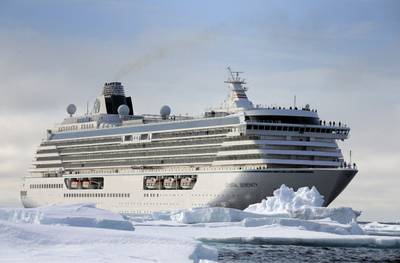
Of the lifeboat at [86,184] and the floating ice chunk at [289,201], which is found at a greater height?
the lifeboat at [86,184]

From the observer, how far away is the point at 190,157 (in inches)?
2744

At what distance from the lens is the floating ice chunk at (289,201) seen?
53500 mm

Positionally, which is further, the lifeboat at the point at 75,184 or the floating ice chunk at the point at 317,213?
the lifeboat at the point at 75,184

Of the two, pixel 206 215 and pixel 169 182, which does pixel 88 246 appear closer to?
pixel 206 215

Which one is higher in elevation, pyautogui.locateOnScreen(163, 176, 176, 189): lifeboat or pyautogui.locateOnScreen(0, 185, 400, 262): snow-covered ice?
pyautogui.locateOnScreen(163, 176, 176, 189): lifeboat

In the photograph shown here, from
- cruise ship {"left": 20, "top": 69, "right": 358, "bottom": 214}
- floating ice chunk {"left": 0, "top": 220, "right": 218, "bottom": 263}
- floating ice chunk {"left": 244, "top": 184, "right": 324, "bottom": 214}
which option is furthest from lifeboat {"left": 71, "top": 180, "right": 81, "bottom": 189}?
floating ice chunk {"left": 0, "top": 220, "right": 218, "bottom": 263}

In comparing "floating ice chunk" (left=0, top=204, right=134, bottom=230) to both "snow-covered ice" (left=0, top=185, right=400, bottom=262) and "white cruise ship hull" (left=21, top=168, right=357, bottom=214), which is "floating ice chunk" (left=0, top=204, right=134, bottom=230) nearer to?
"snow-covered ice" (left=0, top=185, right=400, bottom=262)

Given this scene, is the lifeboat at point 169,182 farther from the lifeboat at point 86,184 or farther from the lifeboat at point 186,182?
the lifeboat at point 86,184

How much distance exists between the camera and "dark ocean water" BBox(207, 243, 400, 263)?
33.3 metres

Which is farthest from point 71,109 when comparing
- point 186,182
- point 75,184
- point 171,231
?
point 171,231

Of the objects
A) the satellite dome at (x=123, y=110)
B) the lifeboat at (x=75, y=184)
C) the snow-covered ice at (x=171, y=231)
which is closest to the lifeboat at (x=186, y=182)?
the snow-covered ice at (x=171, y=231)

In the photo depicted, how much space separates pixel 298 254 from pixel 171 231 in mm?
6515

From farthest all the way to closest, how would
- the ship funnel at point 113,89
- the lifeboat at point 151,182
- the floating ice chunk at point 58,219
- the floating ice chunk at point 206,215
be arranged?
the ship funnel at point 113,89 → the lifeboat at point 151,182 → the floating ice chunk at point 206,215 → the floating ice chunk at point 58,219

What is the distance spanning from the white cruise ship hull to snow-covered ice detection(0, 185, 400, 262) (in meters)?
4.82
